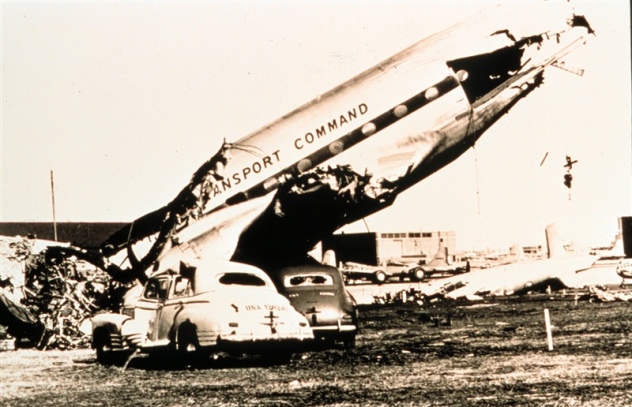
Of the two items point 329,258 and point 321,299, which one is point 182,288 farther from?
point 329,258

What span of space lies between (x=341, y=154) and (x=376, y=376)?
7.94 feet

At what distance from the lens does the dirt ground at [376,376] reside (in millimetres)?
7156

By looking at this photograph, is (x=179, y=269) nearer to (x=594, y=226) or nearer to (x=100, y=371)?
(x=100, y=371)

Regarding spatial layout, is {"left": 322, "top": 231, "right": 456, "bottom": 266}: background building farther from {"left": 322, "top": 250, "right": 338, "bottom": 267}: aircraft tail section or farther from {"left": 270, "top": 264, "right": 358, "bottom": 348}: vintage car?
{"left": 270, "top": 264, "right": 358, "bottom": 348}: vintage car

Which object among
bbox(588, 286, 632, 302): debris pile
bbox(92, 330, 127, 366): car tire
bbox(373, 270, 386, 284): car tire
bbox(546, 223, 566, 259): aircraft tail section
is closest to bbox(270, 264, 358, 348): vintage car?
bbox(92, 330, 127, 366): car tire

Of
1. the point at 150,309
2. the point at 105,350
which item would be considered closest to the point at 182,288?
the point at 150,309

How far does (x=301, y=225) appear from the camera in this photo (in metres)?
7.83

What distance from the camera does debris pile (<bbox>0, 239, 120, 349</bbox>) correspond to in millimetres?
7812

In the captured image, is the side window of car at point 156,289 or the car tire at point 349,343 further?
the car tire at point 349,343

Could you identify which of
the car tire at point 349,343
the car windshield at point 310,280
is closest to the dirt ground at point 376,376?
the car tire at point 349,343

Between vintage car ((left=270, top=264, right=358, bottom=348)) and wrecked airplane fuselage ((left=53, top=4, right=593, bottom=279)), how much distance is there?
0.70 ft

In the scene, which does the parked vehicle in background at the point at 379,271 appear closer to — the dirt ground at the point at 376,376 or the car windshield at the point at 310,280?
the car windshield at the point at 310,280

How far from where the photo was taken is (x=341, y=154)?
7.70 meters

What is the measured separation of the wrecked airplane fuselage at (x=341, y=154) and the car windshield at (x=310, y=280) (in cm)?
23
